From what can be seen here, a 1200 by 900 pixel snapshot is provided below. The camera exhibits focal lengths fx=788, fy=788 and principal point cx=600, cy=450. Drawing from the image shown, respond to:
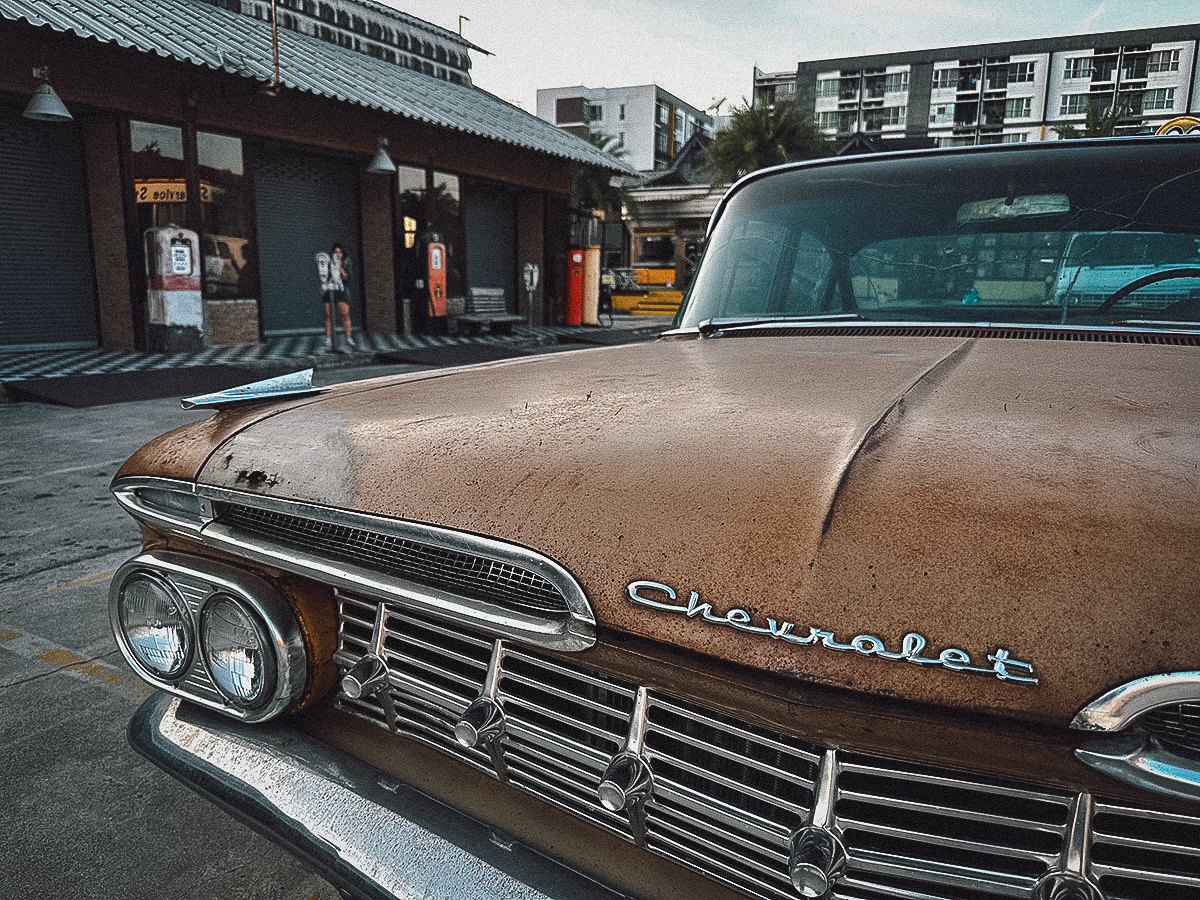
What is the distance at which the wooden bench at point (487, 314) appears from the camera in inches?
601

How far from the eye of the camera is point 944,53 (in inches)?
2287

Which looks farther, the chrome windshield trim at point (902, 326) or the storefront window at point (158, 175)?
the storefront window at point (158, 175)

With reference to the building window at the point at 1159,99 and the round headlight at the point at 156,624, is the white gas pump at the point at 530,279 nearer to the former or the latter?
the round headlight at the point at 156,624

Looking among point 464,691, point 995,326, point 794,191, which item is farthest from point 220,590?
point 794,191

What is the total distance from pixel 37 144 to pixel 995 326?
39.5ft

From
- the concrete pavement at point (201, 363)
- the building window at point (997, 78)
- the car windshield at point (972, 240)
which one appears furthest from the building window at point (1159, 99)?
the car windshield at point (972, 240)

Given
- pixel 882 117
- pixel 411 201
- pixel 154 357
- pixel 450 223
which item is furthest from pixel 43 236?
Answer: pixel 882 117

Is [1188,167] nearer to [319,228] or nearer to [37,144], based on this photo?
[37,144]

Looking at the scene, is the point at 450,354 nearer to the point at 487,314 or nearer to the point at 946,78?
the point at 487,314

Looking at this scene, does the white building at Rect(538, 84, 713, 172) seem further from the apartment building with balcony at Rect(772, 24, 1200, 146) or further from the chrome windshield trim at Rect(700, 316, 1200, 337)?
the chrome windshield trim at Rect(700, 316, 1200, 337)

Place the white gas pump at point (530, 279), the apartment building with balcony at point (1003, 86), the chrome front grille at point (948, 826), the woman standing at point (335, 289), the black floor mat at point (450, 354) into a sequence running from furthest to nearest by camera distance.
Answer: the apartment building with balcony at point (1003, 86) < the white gas pump at point (530, 279) < the woman standing at point (335, 289) < the black floor mat at point (450, 354) < the chrome front grille at point (948, 826)

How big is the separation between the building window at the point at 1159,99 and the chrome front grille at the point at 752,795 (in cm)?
6883

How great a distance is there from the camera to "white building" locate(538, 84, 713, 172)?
63188 millimetres

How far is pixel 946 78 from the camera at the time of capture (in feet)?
190
